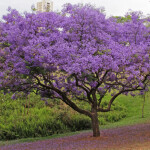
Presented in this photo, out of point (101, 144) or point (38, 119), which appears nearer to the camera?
point (101, 144)

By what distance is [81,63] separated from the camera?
12617 millimetres

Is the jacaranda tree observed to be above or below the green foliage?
above

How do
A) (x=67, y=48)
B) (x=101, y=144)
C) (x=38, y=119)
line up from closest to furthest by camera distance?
(x=67, y=48) < (x=101, y=144) < (x=38, y=119)

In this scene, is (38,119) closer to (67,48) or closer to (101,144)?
(101,144)

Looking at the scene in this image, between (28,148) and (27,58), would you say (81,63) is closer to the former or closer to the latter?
(27,58)

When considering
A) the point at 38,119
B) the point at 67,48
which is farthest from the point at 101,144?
the point at 38,119

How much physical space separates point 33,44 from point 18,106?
15461mm

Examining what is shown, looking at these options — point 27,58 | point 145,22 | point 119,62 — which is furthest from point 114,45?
point 27,58

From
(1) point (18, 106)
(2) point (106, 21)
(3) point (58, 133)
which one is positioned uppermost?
(2) point (106, 21)

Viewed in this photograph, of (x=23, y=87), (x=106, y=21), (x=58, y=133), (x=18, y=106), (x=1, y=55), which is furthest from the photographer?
(x=18, y=106)

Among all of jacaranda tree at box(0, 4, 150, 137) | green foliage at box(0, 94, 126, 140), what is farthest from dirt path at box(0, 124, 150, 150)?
green foliage at box(0, 94, 126, 140)

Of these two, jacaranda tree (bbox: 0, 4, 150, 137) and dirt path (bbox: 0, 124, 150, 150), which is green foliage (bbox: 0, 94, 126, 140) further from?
jacaranda tree (bbox: 0, 4, 150, 137)

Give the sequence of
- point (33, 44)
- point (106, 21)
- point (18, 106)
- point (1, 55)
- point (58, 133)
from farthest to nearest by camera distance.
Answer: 1. point (18, 106)
2. point (58, 133)
3. point (106, 21)
4. point (1, 55)
5. point (33, 44)

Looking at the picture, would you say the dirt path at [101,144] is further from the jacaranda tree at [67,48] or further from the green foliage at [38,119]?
the green foliage at [38,119]
